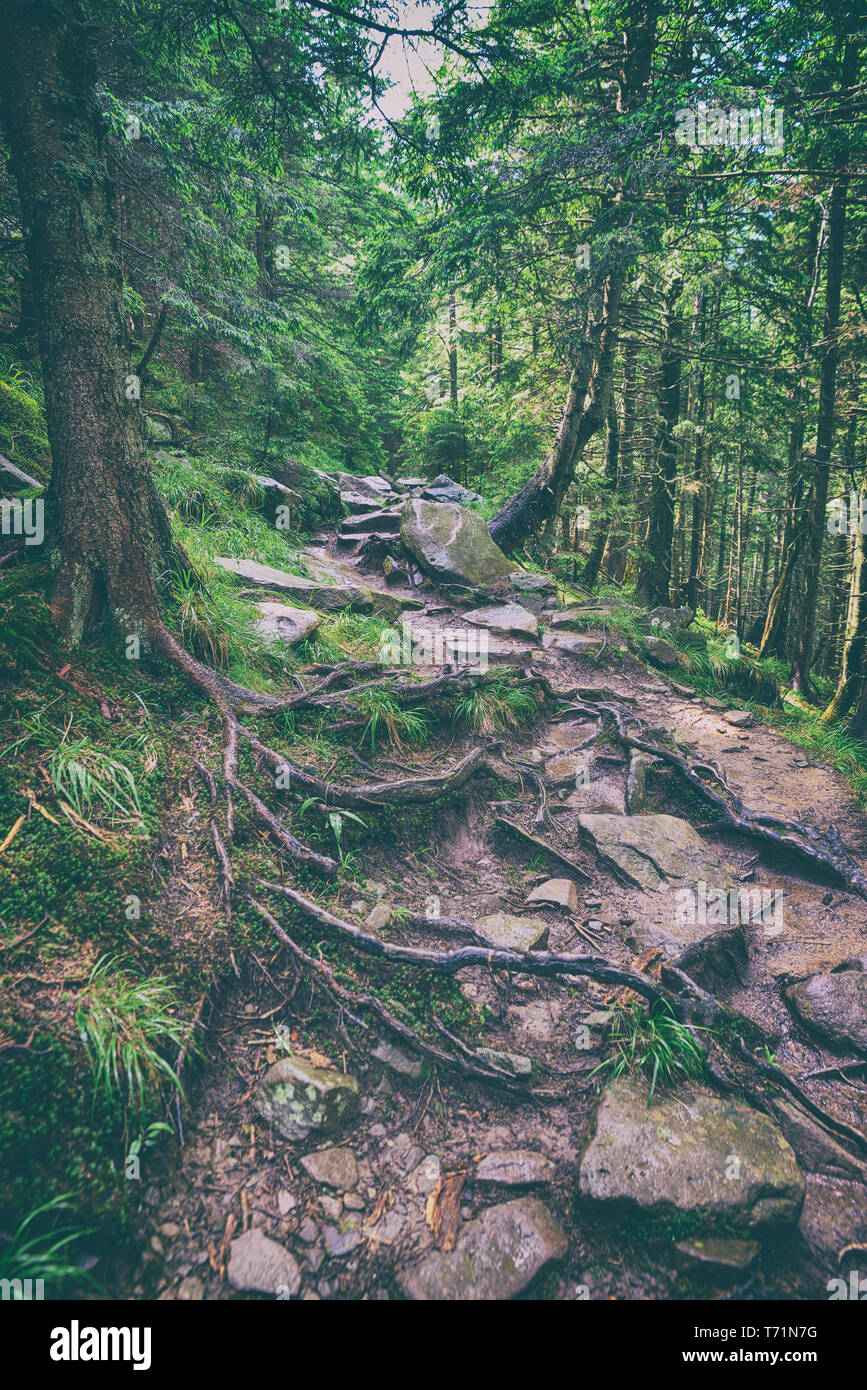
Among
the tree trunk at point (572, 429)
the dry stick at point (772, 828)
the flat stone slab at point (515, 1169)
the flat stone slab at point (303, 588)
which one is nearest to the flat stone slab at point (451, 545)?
the tree trunk at point (572, 429)

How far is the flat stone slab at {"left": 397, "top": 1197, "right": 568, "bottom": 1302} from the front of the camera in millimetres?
2189

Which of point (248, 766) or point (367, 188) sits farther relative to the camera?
point (367, 188)

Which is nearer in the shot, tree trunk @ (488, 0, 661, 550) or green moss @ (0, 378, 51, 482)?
green moss @ (0, 378, 51, 482)

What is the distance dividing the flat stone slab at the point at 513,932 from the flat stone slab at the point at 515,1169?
101 centimetres

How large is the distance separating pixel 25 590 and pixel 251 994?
2.87 metres

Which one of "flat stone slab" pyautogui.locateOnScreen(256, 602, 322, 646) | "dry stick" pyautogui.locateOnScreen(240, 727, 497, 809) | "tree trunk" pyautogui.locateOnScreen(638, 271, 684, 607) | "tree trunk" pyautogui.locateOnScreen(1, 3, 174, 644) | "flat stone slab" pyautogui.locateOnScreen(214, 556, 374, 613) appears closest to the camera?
"tree trunk" pyautogui.locateOnScreen(1, 3, 174, 644)

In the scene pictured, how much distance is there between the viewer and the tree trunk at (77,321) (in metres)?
3.36

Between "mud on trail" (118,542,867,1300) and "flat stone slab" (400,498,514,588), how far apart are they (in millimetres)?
5154

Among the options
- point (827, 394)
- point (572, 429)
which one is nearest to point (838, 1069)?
point (572, 429)

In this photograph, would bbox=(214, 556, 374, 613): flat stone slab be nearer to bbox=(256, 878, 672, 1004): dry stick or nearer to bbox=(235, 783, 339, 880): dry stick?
bbox=(235, 783, 339, 880): dry stick

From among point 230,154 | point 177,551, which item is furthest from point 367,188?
point 177,551

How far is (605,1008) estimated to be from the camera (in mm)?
3357

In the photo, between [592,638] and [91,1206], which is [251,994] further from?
[592,638]

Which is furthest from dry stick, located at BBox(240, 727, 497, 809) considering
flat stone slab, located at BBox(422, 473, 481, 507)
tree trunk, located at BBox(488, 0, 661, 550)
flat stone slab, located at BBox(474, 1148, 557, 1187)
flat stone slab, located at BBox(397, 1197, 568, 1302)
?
flat stone slab, located at BBox(422, 473, 481, 507)
